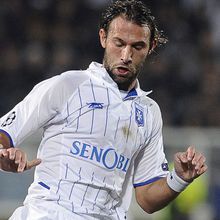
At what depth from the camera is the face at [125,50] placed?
4.41m

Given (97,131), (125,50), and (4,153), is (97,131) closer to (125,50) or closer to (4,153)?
(125,50)

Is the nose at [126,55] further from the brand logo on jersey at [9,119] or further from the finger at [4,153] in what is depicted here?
the finger at [4,153]

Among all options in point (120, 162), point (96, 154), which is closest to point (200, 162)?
point (120, 162)

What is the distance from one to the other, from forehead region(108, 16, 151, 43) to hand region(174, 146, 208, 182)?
0.67 metres

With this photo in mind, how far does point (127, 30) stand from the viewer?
4430 mm

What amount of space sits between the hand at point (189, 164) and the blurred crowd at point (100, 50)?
550 centimetres

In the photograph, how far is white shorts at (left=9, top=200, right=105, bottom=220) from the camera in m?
4.16

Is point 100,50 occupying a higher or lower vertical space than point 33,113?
lower

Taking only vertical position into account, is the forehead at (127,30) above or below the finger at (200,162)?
above

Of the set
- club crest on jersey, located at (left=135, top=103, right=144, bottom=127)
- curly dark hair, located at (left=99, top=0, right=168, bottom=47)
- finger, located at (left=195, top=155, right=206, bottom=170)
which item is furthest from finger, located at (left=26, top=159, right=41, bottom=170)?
curly dark hair, located at (left=99, top=0, right=168, bottom=47)

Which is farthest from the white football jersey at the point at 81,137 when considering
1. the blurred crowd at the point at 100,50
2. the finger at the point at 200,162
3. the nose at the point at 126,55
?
the blurred crowd at the point at 100,50

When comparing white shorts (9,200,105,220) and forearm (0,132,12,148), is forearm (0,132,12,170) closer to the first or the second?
forearm (0,132,12,148)

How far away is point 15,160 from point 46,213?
0.45 meters

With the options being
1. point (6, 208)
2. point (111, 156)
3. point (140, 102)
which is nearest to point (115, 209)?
point (111, 156)
